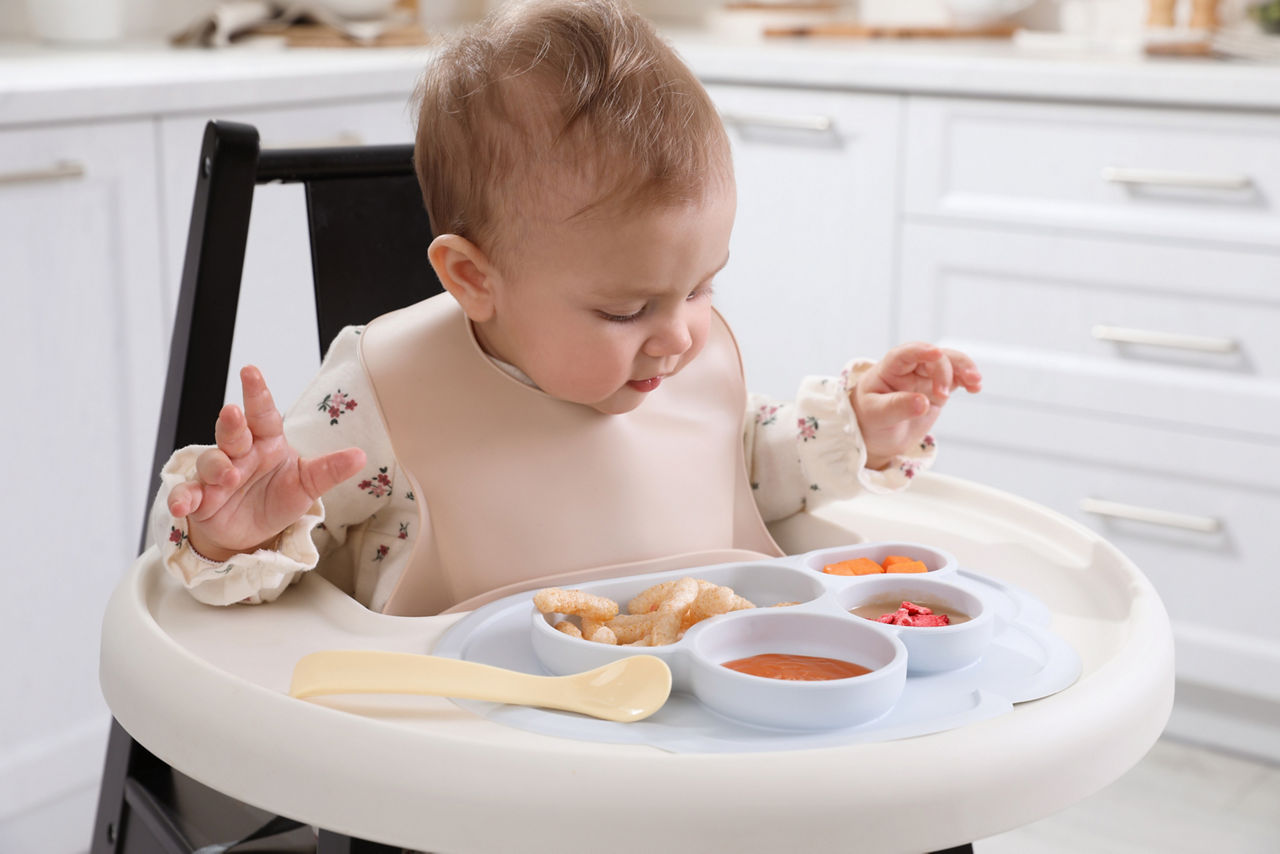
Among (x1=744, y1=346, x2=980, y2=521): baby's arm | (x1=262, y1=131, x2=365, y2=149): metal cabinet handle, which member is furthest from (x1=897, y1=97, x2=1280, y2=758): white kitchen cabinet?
(x1=744, y1=346, x2=980, y2=521): baby's arm

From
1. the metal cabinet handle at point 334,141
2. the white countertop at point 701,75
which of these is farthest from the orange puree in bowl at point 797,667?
the metal cabinet handle at point 334,141

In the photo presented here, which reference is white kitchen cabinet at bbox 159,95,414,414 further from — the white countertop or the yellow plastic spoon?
the yellow plastic spoon

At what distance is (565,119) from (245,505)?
0.25 m

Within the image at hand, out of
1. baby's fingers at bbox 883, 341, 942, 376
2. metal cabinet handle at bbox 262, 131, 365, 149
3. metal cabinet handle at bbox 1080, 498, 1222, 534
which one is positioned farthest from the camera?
metal cabinet handle at bbox 1080, 498, 1222, 534

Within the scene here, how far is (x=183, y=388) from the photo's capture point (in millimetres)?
814

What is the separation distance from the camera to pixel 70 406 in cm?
139

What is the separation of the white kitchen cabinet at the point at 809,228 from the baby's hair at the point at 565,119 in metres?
1.13

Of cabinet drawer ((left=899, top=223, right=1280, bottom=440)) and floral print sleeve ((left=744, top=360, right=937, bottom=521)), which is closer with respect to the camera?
floral print sleeve ((left=744, top=360, right=937, bottom=521))

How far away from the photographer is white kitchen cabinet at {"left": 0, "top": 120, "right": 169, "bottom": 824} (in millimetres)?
1330

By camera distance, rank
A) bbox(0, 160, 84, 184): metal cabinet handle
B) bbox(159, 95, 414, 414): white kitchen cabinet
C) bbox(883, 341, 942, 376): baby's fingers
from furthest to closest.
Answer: bbox(159, 95, 414, 414): white kitchen cabinet
bbox(0, 160, 84, 184): metal cabinet handle
bbox(883, 341, 942, 376): baby's fingers

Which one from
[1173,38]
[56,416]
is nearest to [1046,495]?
[1173,38]

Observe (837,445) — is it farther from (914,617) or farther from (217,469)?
(217,469)

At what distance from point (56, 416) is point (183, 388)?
2.10 ft

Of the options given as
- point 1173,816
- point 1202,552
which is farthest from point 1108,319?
point 1173,816
